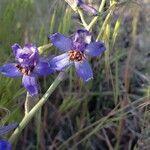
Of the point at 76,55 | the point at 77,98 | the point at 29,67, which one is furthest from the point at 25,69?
the point at 77,98

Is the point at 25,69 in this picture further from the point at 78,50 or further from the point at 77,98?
the point at 77,98

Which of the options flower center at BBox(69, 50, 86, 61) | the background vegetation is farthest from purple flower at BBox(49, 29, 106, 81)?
the background vegetation

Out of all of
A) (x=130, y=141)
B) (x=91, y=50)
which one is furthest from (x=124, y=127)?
(x=91, y=50)

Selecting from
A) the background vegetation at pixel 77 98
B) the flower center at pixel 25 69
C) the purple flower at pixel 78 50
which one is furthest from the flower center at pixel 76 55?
the background vegetation at pixel 77 98

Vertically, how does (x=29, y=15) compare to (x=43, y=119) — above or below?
above

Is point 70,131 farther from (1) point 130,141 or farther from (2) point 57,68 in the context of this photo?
(2) point 57,68

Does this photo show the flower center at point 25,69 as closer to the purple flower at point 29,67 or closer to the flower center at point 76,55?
the purple flower at point 29,67
